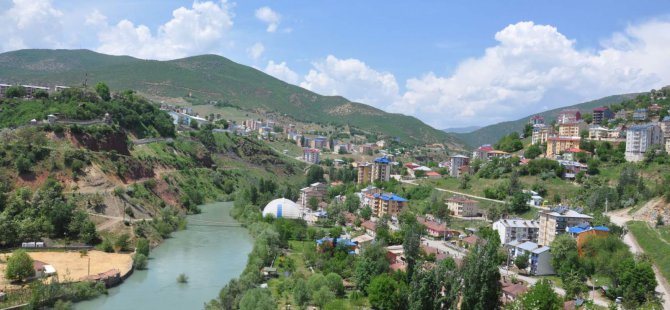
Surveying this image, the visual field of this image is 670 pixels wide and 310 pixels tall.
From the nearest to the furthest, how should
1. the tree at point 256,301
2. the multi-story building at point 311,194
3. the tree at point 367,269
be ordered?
1. the tree at point 256,301
2. the tree at point 367,269
3. the multi-story building at point 311,194

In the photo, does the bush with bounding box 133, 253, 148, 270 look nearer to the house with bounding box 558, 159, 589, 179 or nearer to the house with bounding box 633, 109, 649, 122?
the house with bounding box 558, 159, 589, 179

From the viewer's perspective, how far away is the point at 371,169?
59344 mm

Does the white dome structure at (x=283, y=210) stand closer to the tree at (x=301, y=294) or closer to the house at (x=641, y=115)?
the tree at (x=301, y=294)

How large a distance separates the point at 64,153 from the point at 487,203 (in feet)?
99.8

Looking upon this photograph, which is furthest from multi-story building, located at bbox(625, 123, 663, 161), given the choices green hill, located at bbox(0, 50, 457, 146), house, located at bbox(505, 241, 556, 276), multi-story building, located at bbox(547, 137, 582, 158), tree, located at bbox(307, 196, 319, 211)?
green hill, located at bbox(0, 50, 457, 146)

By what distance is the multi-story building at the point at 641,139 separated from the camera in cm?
4112

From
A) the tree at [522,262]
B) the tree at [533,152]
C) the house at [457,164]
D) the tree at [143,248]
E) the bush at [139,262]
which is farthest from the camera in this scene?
the house at [457,164]

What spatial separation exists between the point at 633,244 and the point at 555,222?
4163 mm

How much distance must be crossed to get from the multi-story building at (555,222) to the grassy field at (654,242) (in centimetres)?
251

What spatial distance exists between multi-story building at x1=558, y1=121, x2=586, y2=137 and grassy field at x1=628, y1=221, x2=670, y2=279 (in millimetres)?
26381

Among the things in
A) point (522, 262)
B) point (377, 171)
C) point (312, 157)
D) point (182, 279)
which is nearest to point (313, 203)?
point (377, 171)

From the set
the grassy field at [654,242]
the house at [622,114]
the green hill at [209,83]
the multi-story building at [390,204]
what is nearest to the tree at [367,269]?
the grassy field at [654,242]

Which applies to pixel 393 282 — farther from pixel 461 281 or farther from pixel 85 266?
pixel 85 266

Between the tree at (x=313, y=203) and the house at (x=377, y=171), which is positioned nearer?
the tree at (x=313, y=203)
